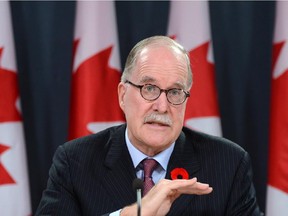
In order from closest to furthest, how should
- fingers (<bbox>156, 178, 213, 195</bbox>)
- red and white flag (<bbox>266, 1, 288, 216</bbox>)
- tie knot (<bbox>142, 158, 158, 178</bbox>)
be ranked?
fingers (<bbox>156, 178, 213, 195</bbox>) → tie knot (<bbox>142, 158, 158, 178</bbox>) → red and white flag (<bbox>266, 1, 288, 216</bbox>)

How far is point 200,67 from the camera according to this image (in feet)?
9.16

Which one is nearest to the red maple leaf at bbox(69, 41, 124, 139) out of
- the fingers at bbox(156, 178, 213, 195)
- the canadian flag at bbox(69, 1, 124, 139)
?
the canadian flag at bbox(69, 1, 124, 139)

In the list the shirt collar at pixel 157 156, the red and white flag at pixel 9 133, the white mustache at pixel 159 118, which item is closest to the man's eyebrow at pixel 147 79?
the white mustache at pixel 159 118

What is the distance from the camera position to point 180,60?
1987mm

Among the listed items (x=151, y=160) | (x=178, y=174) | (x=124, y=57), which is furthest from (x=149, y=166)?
(x=124, y=57)

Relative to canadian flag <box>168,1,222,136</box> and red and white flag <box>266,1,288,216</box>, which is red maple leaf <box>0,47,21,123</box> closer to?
canadian flag <box>168,1,222,136</box>

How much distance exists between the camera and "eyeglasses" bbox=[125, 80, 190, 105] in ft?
6.33

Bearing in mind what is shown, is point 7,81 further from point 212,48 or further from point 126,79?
point 212,48

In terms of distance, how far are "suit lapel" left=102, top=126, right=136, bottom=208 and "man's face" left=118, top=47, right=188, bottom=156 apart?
0.41 feet

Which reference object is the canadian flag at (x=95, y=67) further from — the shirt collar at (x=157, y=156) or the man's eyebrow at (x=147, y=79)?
the man's eyebrow at (x=147, y=79)

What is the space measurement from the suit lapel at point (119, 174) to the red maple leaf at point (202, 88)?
28.8 inches

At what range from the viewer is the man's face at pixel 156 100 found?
6.30ft

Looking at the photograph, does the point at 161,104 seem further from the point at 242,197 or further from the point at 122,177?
the point at 242,197

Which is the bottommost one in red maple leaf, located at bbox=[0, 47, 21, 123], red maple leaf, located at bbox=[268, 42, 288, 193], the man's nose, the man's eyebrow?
red maple leaf, located at bbox=[268, 42, 288, 193]
